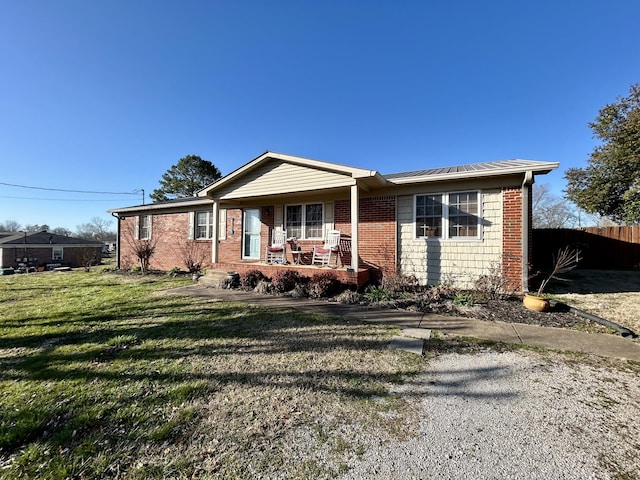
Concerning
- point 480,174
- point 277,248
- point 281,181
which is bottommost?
point 277,248

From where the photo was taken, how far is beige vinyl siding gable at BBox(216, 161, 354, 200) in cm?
739

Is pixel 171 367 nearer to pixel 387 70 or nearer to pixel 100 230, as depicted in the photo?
pixel 387 70

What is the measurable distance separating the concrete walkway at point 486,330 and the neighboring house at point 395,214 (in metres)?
1.62

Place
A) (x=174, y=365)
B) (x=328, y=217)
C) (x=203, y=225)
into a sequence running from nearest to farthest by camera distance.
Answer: (x=174, y=365) < (x=328, y=217) < (x=203, y=225)

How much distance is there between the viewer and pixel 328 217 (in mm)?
8945

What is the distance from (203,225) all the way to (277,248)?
15.3 ft

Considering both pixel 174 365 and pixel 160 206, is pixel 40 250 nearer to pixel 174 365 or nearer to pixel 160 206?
pixel 160 206

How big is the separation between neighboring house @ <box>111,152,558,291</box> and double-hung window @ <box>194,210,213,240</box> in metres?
1.41

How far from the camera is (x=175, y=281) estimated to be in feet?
30.4

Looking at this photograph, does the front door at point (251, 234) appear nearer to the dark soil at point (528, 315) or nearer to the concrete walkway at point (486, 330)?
the concrete walkway at point (486, 330)

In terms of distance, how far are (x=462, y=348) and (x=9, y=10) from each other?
11.7 metres

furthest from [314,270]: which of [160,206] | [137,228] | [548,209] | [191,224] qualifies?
[548,209]

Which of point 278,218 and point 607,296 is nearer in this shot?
point 607,296

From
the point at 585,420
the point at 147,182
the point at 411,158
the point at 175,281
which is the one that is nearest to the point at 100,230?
the point at 147,182
